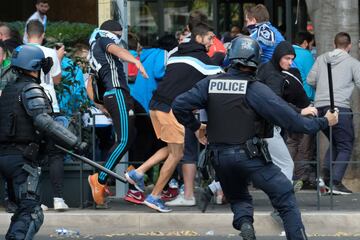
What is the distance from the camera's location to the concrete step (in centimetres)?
1057

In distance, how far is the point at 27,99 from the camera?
8.27 m

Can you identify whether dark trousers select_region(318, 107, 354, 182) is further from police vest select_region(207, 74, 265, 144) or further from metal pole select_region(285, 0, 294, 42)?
metal pole select_region(285, 0, 294, 42)

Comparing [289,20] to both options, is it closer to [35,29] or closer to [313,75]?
[313,75]

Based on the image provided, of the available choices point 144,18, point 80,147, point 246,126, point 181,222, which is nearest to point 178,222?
point 181,222

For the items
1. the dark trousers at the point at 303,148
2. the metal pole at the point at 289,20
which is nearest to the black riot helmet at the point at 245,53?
the dark trousers at the point at 303,148

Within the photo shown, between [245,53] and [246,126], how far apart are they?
22.0 inches

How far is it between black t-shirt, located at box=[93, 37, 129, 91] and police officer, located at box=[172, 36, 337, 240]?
9.14ft

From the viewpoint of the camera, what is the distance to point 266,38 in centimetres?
1113

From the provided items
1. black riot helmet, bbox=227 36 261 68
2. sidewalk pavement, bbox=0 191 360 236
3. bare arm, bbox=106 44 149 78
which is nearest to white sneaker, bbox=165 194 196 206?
sidewalk pavement, bbox=0 191 360 236

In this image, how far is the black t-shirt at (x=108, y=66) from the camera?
10.9 m

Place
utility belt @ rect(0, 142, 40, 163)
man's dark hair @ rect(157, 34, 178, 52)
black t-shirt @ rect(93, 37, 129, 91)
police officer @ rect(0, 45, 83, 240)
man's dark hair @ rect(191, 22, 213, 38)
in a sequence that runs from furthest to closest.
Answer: man's dark hair @ rect(157, 34, 178, 52)
man's dark hair @ rect(191, 22, 213, 38)
black t-shirt @ rect(93, 37, 129, 91)
utility belt @ rect(0, 142, 40, 163)
police officer @ rect(0, 45, 83, 240)

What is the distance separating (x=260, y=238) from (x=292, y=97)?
4.80 feet

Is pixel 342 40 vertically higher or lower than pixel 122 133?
higher

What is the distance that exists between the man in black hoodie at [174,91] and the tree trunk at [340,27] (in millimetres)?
2133
